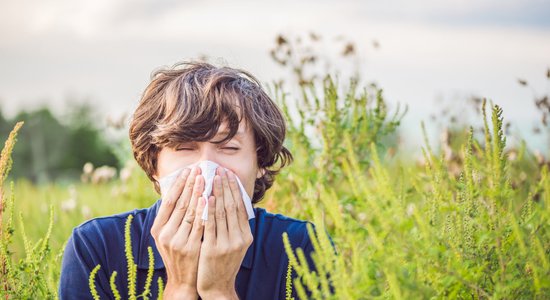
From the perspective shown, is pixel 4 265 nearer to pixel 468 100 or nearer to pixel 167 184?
pixel 167 184

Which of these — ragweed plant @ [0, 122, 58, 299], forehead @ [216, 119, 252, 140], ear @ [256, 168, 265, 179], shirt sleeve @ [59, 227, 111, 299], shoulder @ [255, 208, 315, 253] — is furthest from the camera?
ear @ [256, 168, 265, 179]

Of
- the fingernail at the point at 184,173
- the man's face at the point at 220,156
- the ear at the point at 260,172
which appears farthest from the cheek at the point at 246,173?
the ear at the point at 260,172

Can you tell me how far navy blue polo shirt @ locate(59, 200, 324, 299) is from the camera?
263 cm

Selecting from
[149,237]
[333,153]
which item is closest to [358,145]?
[333,153]

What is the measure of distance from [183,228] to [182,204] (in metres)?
0.09

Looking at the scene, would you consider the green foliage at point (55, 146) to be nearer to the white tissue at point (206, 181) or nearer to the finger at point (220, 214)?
the white tissue at point (206, 181)

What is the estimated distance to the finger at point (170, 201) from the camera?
2498 millimetres

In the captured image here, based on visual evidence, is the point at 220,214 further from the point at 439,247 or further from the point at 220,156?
the point at 439,247

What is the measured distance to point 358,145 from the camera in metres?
4.16

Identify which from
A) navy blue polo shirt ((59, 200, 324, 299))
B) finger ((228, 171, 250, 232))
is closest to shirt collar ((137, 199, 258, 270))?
navy blue polo shirt ((59, 200, 324, 299))

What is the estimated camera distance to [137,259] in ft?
8.79

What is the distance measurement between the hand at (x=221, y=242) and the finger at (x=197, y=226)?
0.02m

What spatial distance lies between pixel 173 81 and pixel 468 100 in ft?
10.4

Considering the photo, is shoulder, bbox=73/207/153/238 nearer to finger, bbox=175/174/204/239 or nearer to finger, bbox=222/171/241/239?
finger, bbox=175/174/204/239
